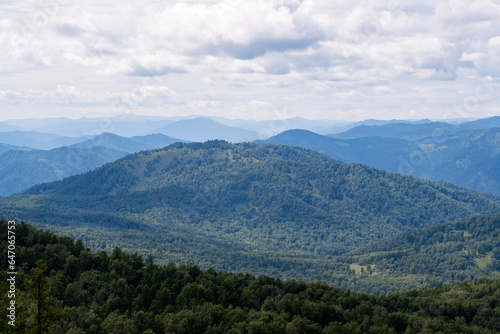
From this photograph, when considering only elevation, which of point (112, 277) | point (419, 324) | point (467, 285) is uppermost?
point (112, 277)

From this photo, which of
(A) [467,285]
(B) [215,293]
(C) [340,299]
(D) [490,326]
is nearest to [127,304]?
(B) [215,293]

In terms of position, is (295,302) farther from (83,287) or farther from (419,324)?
(83,287)

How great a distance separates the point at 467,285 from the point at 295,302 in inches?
4229

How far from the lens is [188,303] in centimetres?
9975

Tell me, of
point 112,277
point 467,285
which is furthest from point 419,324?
point 467,285

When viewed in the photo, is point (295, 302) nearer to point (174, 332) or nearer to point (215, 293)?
point (215, 293)

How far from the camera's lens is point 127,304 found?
319ft

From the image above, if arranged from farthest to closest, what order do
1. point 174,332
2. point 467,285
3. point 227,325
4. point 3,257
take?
point 467,285
point 3,257
point 227,325
point 174,332

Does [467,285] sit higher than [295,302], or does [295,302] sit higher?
[295,302]

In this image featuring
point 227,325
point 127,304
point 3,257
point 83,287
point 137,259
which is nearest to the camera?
point 227,325

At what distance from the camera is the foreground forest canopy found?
80.8 meters

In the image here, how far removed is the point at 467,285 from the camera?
591 ft

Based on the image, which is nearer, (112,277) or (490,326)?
(112,277)

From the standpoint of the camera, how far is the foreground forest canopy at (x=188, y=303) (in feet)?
265
